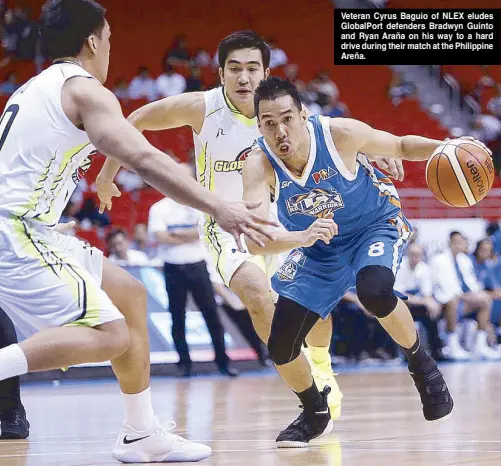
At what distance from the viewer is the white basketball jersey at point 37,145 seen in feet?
13.5

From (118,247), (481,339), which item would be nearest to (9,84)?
(118,247)

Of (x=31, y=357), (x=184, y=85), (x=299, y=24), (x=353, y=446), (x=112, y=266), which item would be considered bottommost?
(x=353, y=446)

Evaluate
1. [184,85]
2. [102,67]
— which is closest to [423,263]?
[184,85]

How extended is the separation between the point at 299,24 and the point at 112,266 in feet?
55.5

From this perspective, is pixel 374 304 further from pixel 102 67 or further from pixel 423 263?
pixel 423 263

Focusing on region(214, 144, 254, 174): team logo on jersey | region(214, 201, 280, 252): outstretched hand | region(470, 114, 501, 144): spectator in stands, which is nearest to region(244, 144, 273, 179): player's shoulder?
region(214, 144, 254, 174): team logo on jersey

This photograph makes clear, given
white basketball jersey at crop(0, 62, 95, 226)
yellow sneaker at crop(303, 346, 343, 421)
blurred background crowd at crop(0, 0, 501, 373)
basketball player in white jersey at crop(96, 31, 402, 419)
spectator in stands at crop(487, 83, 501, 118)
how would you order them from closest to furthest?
white basketball jersey at crop(0, 62, 95, 226) < yellow sneaker at crop(303, 346, 343, 421) < basketball player in white jersey at crop(96, 31, 402, 419) < blurred background crowd at crop(0, 0, 501, 373) < spectator in stands at crop(487, 83, 501, 118)

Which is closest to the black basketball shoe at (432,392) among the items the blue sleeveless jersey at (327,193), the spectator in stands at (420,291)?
the blue sleeveless jersey at (327,193)

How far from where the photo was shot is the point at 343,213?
5.50 m

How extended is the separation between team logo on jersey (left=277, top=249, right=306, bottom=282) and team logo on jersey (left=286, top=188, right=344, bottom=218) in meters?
0.27

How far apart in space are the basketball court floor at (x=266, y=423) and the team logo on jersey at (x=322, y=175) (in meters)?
1.32

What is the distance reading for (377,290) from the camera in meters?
5.16

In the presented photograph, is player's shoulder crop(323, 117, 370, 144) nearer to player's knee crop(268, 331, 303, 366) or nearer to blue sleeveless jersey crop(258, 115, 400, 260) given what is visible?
blue sleeveless jersey crop(258, 115, 400, 260)

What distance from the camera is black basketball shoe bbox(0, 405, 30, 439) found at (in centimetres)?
586
